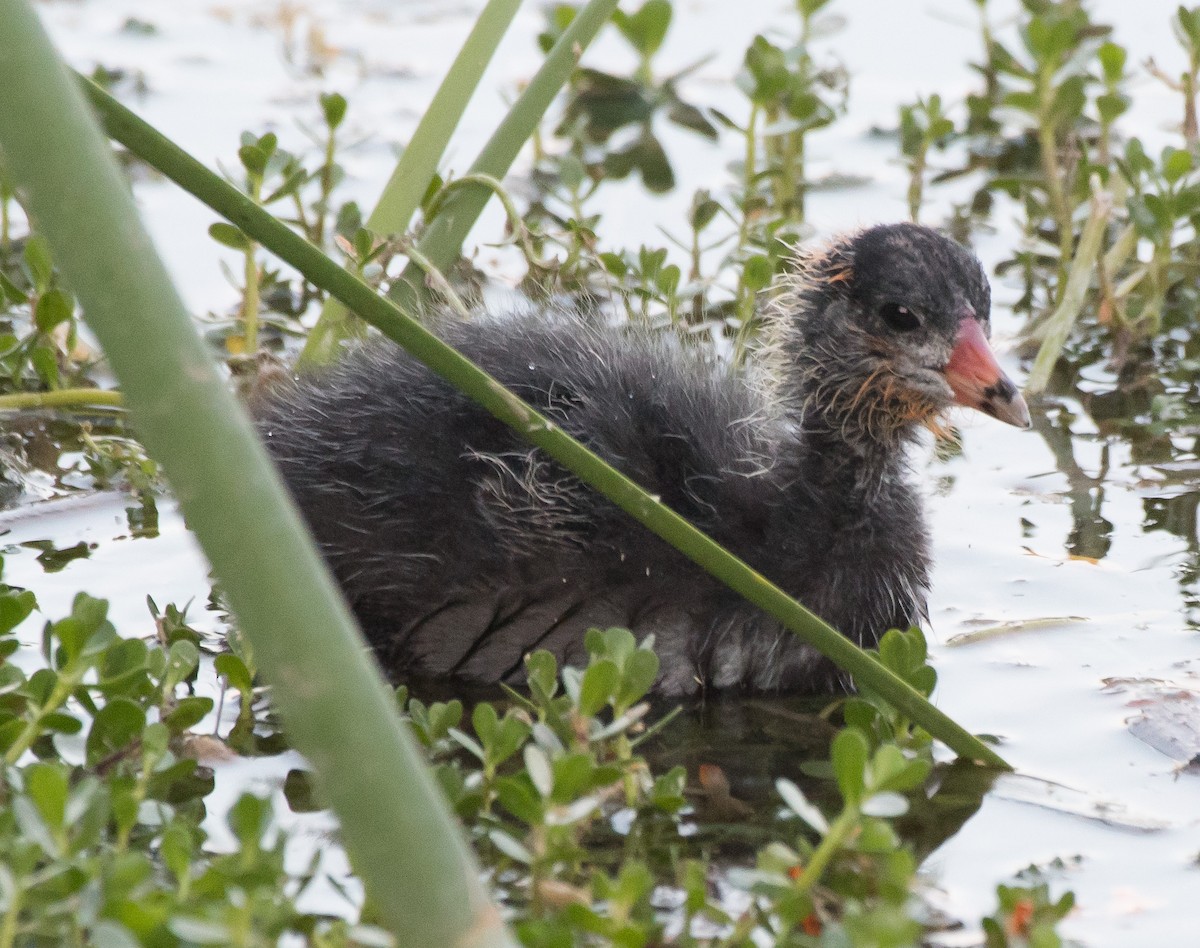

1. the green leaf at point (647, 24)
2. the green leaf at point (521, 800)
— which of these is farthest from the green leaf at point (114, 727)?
the green leaf at point (647, 24)

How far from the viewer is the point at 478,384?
255 centimetres

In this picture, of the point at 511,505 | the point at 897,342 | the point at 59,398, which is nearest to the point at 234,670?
the point at 511,505

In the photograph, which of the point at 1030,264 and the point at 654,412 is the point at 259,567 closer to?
the point at 654,412

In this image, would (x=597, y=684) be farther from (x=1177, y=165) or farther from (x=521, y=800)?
(x=1177, y=165)

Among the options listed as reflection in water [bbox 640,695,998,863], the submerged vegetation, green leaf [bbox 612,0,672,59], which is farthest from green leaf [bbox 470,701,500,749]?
green leaf [bbox 612,0,672,59]

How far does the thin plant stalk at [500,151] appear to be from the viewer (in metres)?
4.06

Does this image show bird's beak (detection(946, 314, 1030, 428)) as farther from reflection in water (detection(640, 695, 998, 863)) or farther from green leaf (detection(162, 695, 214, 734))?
green leaf (detection(162, 695, 214, 734))

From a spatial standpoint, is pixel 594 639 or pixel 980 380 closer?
pixel 594 639

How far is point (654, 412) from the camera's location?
3627mm

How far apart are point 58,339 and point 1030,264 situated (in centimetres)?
284

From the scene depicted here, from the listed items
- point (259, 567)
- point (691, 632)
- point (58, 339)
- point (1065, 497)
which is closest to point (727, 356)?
point (1065, 497)

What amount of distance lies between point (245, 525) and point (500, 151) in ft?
8.69

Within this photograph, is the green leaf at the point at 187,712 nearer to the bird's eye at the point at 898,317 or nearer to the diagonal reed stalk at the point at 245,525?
the diagonal reed stalk at the point at 245,525

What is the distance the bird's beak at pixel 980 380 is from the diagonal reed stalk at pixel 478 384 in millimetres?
1079
